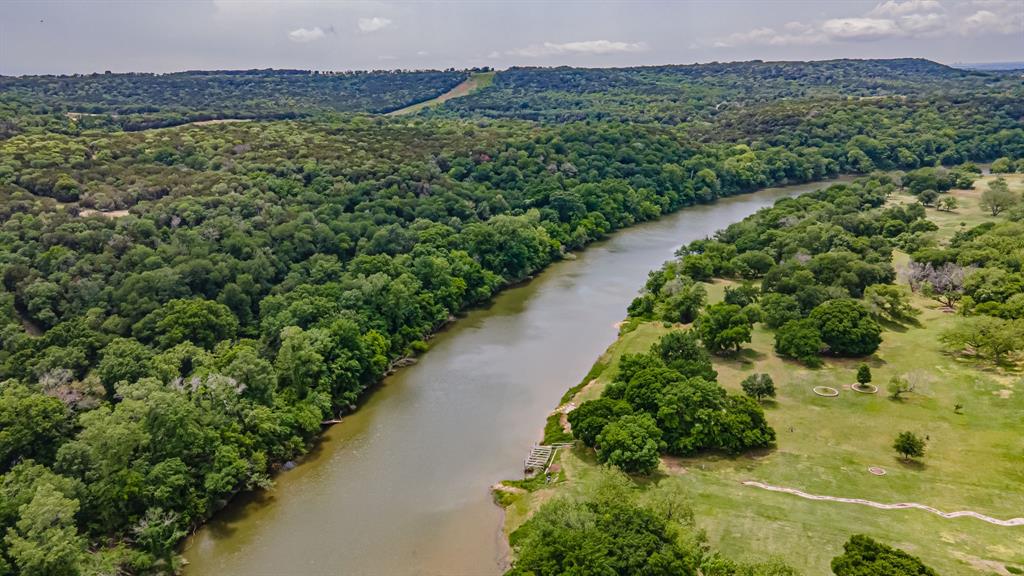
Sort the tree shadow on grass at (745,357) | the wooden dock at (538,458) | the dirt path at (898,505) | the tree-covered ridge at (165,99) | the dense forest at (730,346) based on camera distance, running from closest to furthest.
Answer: the dense forest at (730,346) → the dirt path at (898,505) → the wooden dock at (538,458) → the tree shadow on grass at (745,357) → the tree-covered ridge at (165,99)

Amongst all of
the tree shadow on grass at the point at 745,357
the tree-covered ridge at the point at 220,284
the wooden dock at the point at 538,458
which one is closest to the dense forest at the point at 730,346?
the tree shadow on grass at the point at 745,357

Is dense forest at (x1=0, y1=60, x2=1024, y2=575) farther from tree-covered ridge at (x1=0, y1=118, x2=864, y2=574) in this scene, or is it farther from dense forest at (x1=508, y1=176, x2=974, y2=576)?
dense forest at (x1=508, y1=176, x2=974, y2=576)

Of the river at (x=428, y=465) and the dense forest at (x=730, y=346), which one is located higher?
the dense forest at (x=730, y=346)

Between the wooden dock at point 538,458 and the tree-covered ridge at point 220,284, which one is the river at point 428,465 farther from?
the tree-covered ridge at point 220,284

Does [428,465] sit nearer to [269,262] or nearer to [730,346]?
[730,346]

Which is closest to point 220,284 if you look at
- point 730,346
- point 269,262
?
point 269,262

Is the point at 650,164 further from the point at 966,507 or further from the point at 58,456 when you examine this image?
the point at 58,456
